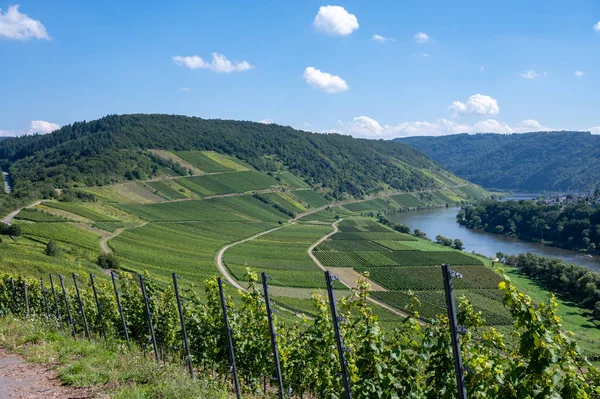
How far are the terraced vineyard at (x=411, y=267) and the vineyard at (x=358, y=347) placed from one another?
3437 cm

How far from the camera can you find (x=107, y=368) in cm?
907

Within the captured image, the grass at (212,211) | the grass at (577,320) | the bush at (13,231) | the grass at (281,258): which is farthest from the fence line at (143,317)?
A: the grass at (212,211)

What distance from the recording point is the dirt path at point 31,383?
8.02 m

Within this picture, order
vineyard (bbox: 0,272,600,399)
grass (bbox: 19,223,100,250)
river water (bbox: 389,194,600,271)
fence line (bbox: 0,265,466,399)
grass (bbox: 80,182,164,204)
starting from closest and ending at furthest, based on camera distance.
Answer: vineyard (bbox: 0,272,600,399) < fence line (bbox: 0,265,466,399) < grass (bbox: 19,223,100,250) < river water (bbox: 389,194,600,271) < grass (bbox: 80,182,164,204)

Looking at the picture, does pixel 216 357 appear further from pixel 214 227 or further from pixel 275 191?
pixel 275 191

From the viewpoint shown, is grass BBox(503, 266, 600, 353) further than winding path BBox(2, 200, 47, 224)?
No

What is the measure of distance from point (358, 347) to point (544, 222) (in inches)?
4863

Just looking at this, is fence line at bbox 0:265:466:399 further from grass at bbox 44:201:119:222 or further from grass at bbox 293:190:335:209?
grass at bbox 293:190:335:209

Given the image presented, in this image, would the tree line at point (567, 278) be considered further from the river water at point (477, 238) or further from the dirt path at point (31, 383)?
the dirt path at point (31, 383)

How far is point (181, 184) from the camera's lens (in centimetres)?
13012

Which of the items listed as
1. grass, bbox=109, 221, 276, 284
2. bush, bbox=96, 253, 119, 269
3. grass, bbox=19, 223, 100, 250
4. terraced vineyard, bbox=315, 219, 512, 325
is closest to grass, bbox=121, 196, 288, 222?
grass, bbox=109, 221, 276, 284

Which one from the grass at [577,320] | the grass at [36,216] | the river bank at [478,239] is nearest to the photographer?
the grass at [577,320]

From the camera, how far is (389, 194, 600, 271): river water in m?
90.8

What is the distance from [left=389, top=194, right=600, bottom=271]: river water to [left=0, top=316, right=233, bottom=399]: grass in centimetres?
8864
